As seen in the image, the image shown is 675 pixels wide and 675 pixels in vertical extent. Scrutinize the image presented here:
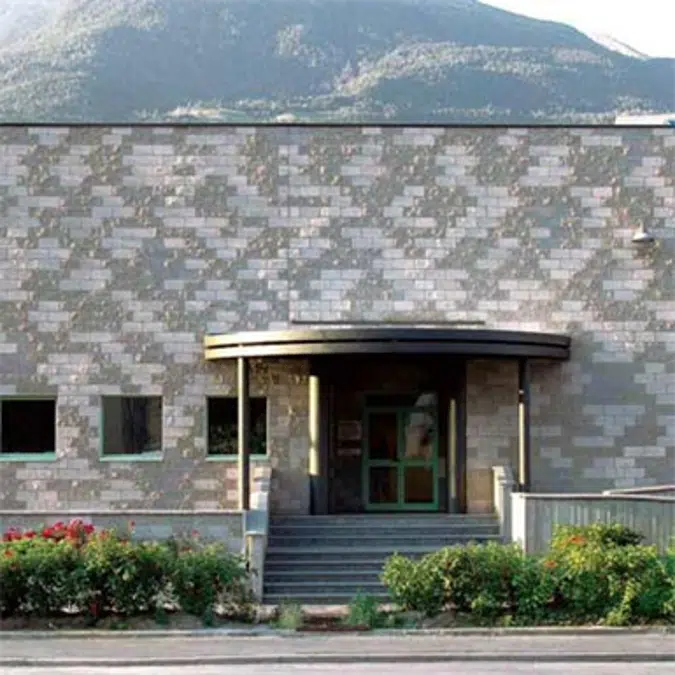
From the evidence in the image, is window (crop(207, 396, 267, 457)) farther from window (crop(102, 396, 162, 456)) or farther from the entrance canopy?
the entrance canopy

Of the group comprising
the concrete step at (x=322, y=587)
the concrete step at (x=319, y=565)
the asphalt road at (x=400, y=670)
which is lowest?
the asphalt road at (x=400, y=670)

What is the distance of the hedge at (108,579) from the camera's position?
826 inches

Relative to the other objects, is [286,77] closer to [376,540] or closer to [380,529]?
[380,529]

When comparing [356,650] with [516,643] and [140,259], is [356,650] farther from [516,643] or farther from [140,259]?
[140,259]

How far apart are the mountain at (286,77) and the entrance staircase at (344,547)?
11880 centimetres

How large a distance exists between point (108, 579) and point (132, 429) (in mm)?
7700

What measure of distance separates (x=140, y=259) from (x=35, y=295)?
81.4 inches

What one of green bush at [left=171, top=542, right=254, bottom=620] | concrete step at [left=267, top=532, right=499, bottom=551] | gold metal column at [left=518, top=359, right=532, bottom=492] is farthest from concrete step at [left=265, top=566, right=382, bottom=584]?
gold metal column at [left=518, top=359, right=532, bottom=492]

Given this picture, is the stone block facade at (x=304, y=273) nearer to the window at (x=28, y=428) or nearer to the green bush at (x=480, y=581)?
the window at (x=28, y=428)

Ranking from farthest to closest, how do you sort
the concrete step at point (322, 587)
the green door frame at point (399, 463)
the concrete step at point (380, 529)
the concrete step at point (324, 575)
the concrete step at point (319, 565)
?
the green door frame at point (399, 463) → the concrete step at point (380, 529) → the concrete step at point (319, 565) → the concrete step at point (324, 575) → the concrete step at point (322, 587)

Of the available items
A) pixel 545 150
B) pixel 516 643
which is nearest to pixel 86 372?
pixel 545 150

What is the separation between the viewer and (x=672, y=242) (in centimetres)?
2888

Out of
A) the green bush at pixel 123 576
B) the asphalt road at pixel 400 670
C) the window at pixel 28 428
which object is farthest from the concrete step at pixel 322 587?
the asphalt road at pixel 400 670

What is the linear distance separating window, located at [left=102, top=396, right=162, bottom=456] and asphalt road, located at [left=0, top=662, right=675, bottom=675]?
35.5ft
